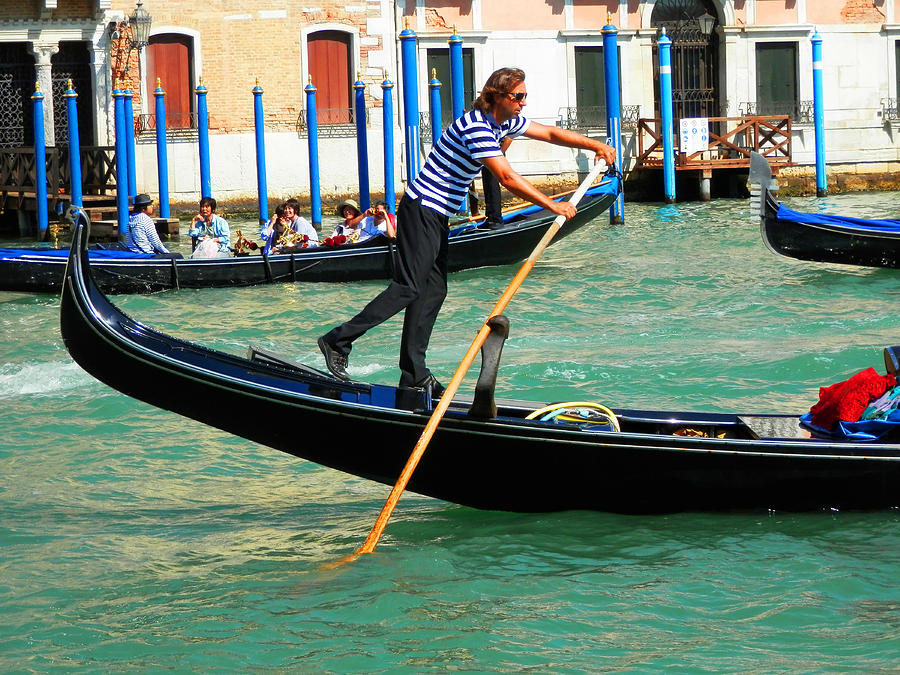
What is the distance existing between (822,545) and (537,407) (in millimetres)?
715

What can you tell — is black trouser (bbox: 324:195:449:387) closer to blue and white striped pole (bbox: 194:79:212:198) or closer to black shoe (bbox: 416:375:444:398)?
black shoe (bbox: 416:375:444:398)

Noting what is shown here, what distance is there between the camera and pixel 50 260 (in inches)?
310

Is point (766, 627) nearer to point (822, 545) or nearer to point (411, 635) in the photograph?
point (822, 545)

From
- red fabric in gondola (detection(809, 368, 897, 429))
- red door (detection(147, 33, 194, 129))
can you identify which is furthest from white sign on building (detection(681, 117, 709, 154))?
red fabric in gondola (detection(809, 368, 897, 429))

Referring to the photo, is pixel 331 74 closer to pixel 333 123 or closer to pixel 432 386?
pixel 333 123

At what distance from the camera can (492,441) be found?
3133mm

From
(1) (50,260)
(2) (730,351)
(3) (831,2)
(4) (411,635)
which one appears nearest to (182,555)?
(4) (411,635)

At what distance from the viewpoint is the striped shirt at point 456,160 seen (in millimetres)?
3332

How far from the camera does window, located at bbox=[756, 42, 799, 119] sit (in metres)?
14.7

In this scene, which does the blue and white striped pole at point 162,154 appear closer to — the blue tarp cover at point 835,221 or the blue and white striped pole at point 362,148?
the blue and white striped pole at point 362,148

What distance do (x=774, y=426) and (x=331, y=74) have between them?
11.0m

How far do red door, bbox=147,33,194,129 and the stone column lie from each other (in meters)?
0.90

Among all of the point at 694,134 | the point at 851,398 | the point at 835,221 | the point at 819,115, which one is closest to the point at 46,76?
the point at 694,134

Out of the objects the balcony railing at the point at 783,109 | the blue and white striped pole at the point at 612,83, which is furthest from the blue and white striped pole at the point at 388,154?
the balcony railing at the point at 783,109
